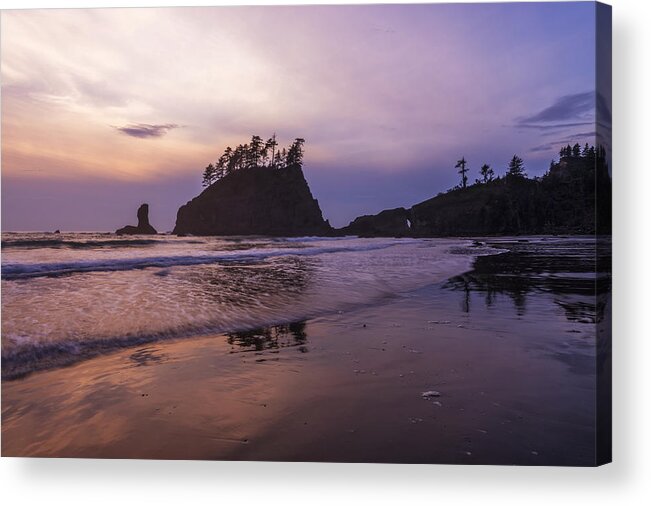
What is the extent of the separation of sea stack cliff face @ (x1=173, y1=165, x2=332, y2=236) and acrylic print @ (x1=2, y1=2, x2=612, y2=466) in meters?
0.02

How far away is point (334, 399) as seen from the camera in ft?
8.88

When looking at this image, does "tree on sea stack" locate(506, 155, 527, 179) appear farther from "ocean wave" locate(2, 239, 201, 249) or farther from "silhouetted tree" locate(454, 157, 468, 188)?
"ocean wave" locate(2, 239, 201, 249)

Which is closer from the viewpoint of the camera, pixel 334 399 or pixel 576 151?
pixel 334 399

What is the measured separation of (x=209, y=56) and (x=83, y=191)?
4.77ft

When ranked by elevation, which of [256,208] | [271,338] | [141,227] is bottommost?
[271,338]

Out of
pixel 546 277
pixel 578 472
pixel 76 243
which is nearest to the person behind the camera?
pixel 578 472

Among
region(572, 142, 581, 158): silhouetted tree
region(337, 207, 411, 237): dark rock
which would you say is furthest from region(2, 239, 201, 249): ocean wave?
region(572, 142, 581, 158): silhouetted tree

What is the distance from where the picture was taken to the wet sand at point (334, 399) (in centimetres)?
259

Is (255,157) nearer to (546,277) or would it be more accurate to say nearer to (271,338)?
(271,338)

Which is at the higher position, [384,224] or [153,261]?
[384,224]

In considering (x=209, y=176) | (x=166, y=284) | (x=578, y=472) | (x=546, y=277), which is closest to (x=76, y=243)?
(x=166, y=284)

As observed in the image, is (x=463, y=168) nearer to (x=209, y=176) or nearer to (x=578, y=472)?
(x=209, y=176)

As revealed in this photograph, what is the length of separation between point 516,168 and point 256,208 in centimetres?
213

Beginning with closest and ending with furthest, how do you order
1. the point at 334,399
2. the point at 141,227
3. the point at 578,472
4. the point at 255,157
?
the point at 334,399 → the point at 578,472 → the point at 255,157 → the point at 141,227
